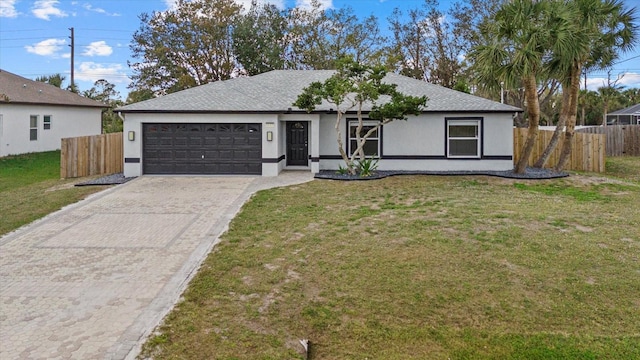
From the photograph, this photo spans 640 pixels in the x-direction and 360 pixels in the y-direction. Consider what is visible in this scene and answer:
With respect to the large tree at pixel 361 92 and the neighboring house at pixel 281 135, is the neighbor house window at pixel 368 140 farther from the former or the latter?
the large tree at pixel 361 92

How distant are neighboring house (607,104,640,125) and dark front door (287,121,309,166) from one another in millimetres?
36597

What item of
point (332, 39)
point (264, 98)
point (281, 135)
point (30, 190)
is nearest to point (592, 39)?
point (281, 135)

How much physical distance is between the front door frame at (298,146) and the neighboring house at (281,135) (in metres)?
0.04

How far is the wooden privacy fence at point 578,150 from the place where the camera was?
20.4m

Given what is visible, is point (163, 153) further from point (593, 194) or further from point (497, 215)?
point (593, 194)

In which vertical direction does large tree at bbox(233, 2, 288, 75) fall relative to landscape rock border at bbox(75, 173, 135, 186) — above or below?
above

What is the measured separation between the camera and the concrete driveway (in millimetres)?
5129

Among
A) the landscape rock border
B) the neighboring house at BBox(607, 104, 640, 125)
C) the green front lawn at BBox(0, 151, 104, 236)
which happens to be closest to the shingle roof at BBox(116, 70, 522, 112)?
the landscape rock border

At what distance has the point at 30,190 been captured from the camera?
50.6 ft

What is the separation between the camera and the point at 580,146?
2072 cm

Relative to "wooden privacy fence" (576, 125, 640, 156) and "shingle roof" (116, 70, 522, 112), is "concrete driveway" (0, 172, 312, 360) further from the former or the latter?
"wooden privacy fence" (576, 125, 640, 156)

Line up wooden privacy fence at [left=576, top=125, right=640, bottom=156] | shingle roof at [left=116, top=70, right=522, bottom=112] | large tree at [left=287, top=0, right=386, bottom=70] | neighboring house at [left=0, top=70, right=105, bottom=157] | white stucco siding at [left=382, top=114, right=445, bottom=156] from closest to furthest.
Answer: shingle roof at [left=116, top=70, right=522, bottom=112], white stucco siding at [left=382, top=114, right=445, bottom=156], neighboring house at [left=0, top=70, right=105, bottom=157], wooden privacy fence at [left=576, top=125, right=640, bottom=156], large tree at [left=287, top=0, right=386, bottom=70]

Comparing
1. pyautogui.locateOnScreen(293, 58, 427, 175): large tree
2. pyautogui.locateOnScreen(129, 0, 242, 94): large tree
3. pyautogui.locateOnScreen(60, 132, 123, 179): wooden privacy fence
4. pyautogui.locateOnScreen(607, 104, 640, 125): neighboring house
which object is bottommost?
pyautogui.locateOnScreen(60, 132, 123, 179): wooden privacy fence

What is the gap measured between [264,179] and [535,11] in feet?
34.8
